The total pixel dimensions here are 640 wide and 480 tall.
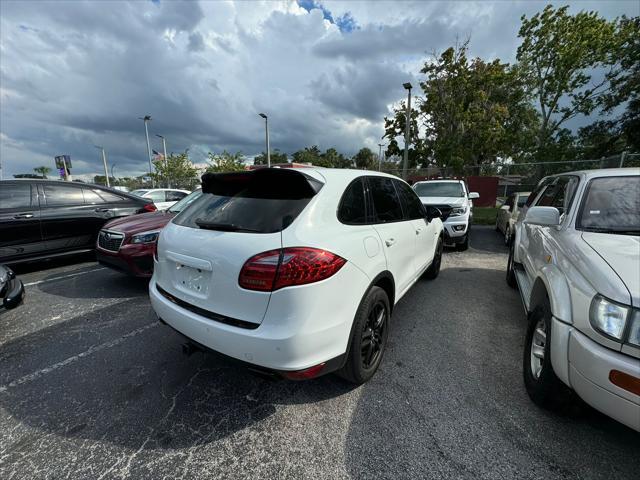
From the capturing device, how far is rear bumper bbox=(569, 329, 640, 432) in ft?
4.55

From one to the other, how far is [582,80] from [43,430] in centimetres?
2900

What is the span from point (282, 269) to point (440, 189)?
7.42 m

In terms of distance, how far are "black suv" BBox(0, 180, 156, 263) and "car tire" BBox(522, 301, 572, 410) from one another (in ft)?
23.0

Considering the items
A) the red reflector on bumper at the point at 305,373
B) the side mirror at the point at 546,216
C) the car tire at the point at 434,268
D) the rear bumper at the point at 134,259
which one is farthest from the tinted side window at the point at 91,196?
the side mirror at the point at 546,216

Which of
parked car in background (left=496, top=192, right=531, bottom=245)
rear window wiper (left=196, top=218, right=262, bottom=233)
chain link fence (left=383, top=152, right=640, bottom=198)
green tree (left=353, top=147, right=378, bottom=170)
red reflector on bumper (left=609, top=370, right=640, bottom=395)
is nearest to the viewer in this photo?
red reflector on bumper (left=609, top=370, right=640, bottom=395)

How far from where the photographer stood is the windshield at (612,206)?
85.4 inches

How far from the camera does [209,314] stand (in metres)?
1.95

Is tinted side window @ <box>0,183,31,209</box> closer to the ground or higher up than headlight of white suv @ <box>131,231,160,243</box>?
higher up

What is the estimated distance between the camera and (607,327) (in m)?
1.48

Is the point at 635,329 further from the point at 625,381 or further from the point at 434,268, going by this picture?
the point at 434,268

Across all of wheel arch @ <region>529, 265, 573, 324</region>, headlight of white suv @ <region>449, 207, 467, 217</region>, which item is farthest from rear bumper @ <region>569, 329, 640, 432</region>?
headlight of white suv @ <region>449, 207, 467, 217</region>

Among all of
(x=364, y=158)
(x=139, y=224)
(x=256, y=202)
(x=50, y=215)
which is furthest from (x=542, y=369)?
(x=364, y=158)

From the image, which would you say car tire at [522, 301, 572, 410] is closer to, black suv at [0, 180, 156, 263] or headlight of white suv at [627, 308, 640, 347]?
headlight of white suv at [627, 308, 640, 347]

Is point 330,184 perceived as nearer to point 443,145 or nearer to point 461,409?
point 461,409
